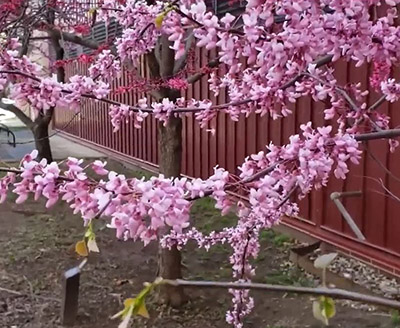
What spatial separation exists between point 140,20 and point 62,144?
12716 millimetres

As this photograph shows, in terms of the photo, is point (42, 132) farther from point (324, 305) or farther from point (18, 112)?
point (324, 305)

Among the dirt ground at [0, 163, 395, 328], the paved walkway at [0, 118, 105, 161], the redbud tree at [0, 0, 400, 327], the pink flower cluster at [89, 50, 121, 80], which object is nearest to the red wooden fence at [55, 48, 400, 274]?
the dirt ground at [0, 163, 395, 328]

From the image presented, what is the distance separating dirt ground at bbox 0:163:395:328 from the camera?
13.9ft

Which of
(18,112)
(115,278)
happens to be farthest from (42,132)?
(115,278)

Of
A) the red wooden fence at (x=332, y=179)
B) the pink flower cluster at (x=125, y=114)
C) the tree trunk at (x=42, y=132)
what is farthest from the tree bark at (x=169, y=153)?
the tree trunk at (x=42, y=132)

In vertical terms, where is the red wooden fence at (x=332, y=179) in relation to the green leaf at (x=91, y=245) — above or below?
below

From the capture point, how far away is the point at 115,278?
17.0 feet

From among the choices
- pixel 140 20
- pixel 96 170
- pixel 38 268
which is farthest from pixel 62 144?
pixel 96 170

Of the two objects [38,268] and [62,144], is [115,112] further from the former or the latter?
[62,144]

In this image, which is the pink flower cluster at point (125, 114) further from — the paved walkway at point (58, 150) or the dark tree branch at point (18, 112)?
the paved walkway at point (58, 150)

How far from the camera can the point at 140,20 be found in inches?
109

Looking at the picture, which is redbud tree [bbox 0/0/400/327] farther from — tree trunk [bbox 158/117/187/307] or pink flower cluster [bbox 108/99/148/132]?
tree trunk [bbox 158/117/187/307]

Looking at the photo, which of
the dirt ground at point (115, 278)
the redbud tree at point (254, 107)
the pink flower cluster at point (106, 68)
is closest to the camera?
the redbud tree at point (254, 107)

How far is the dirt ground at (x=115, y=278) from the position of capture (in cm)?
422
